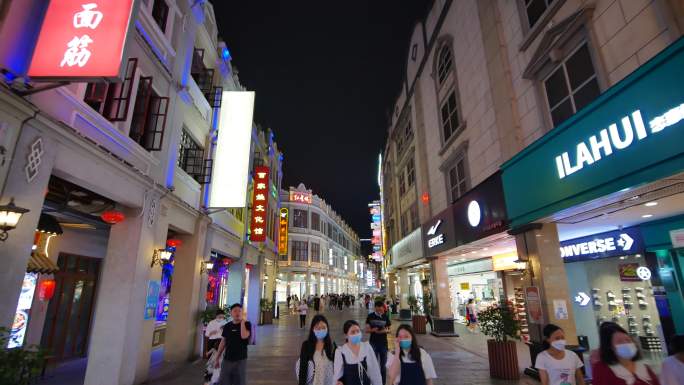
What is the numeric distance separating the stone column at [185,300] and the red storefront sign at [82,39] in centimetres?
744

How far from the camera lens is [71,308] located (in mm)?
Answer: 10945

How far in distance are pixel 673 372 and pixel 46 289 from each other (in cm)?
1348

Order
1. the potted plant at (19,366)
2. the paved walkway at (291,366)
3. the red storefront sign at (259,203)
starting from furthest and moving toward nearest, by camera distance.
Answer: the red storefront sign at (259,203), the paved walkway at (291,366), the potted plant at (19,366)

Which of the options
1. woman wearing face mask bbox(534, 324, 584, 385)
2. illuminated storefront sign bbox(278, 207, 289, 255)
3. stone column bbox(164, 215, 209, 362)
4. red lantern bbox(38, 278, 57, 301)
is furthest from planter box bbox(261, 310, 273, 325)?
woman wearing face mask bbox(534, 324, 584, 385)

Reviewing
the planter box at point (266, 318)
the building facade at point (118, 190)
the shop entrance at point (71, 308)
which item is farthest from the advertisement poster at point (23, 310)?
the planter box at point (266, 318)

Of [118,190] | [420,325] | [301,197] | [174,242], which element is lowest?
[420,325]

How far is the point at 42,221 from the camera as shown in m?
8.05

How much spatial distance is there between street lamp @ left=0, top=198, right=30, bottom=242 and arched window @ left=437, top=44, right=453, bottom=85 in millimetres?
15713

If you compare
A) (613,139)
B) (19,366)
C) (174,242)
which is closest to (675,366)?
(613,139)

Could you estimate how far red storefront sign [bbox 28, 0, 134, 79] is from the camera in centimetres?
495

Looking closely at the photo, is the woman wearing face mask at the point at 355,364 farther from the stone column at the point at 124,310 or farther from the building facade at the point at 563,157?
the stone column at the point at 124,310

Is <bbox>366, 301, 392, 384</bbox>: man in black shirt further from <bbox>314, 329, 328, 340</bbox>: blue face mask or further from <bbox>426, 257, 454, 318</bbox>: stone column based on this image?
<bbox>426, 257, 454, 318</bbox>: stone column

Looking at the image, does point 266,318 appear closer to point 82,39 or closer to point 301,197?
point 82,39

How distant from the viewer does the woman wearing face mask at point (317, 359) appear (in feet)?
14.5
